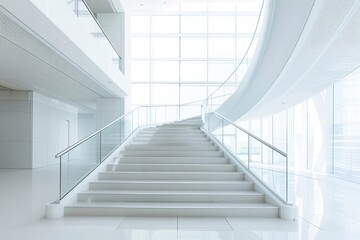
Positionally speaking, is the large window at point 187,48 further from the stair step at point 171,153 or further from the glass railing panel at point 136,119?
the stair step at point 171,153

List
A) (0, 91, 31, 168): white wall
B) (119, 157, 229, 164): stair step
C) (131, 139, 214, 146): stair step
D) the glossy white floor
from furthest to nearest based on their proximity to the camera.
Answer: (0, 91, 31, 168): white wall, (131, 139, 214, 146): stair step, (119, 157, 229, 164): stair step, the glossy white floor

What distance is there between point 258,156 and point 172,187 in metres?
1.93

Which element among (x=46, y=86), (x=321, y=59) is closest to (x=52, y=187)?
(x=46, y=86)

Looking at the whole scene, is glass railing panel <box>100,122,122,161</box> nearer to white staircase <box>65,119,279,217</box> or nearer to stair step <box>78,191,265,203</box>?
white staircase <box>65,119,279,217</box>

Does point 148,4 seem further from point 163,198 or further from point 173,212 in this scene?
point 173,212

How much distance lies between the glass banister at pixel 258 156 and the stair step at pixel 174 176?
46cm

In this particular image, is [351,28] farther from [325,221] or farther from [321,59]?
[325,221]

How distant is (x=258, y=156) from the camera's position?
7.45 metres

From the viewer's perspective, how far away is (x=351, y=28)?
20.0ft

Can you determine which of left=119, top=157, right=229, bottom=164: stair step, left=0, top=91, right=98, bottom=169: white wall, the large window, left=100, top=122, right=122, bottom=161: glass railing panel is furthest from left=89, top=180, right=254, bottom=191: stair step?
the large window

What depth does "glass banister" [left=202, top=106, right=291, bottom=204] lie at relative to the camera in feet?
20.0

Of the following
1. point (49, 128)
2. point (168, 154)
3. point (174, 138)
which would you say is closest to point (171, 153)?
point (168, 154)

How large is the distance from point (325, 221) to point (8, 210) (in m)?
5.13

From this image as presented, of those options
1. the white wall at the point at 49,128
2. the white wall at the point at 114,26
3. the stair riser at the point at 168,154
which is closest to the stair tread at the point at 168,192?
the stair riser at the point at 168,154
